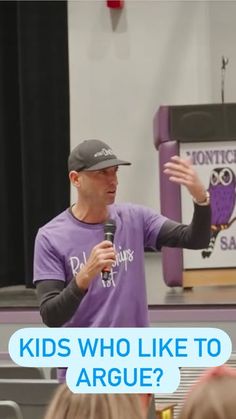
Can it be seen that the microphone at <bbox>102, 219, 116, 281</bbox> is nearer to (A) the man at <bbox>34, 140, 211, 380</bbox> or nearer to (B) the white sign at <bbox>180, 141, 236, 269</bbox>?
(A) the man at <bbox>34, 140, 211, 380</bbox>

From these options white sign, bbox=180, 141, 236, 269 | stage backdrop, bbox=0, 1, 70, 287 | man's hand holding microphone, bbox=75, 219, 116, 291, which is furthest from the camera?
stage backdrop, bbox=0, 1, 70, 287

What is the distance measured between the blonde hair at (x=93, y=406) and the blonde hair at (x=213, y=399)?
0.09 metres

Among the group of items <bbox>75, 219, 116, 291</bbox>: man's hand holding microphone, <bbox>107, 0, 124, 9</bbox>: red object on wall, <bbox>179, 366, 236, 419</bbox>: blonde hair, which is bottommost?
<bbox>75, 219, 116, 291</bbox>: man's hand holding microphone

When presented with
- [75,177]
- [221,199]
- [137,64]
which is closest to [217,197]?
[221,199]

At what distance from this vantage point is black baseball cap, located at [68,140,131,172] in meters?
1.83

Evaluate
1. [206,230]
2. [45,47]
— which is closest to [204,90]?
[45,47]

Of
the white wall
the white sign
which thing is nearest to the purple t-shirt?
the white sign

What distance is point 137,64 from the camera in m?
4.59

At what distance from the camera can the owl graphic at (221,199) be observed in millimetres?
3348

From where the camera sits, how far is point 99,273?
1709 millimetres

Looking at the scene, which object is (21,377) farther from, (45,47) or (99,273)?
(45,47)

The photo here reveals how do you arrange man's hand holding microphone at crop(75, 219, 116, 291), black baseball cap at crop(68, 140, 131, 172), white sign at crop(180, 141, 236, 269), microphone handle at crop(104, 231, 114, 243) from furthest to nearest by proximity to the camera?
white sign at crop(180, 141, 236, 269)
black baseball cap at crop(68, 140, 131, 172)
microphone handle at crop(104, 231, 114, 243)
man's hand holding microphone at crop(75, 219, 116, 291)

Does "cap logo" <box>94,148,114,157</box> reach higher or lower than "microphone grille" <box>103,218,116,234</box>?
higher

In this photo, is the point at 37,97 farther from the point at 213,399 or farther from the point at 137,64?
the point at 213,399
